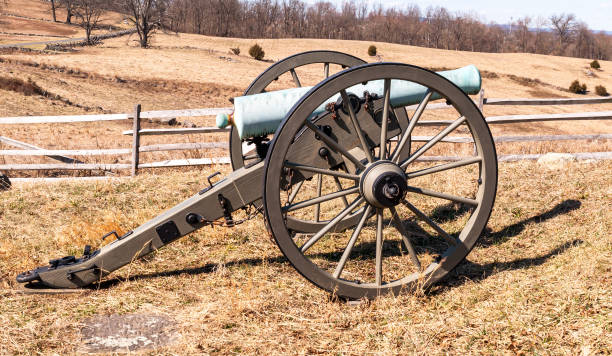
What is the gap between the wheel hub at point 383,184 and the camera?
3.57 metres

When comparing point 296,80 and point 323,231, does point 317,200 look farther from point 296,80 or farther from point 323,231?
point 296,80

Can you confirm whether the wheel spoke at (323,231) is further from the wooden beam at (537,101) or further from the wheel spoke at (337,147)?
the wooden beam at (537,101)

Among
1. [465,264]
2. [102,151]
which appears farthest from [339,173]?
[102,151]

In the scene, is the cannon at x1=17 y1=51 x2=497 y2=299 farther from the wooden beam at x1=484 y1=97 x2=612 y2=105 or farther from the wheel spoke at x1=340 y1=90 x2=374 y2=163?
the wooden beam at x1=484 y1=97 x2=612 y2=105

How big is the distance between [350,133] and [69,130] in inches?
644

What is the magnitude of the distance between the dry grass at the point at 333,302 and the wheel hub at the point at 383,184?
723 millimetres

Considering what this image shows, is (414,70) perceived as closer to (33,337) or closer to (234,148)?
(234,148)

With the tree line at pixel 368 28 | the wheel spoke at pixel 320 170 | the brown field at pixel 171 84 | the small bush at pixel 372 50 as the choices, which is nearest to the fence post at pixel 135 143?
the brown field at pixel 171 84

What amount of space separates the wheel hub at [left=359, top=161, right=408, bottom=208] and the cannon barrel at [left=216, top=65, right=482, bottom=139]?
26.2 inches

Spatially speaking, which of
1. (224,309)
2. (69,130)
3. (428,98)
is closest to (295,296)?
(224,309)

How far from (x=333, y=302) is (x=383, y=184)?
36.8 inches

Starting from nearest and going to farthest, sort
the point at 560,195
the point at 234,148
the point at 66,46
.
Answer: the point at 234,148 < the point at 560,195 < the point at 66,46

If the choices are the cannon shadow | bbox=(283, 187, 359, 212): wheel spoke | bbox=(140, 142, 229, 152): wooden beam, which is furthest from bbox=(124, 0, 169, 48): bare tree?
bbox=(283, 187, 359, 212): wheel spoke

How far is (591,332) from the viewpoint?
9.87ft
